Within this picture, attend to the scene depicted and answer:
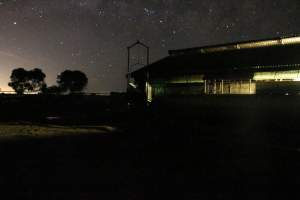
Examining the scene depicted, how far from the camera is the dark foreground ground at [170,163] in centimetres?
616

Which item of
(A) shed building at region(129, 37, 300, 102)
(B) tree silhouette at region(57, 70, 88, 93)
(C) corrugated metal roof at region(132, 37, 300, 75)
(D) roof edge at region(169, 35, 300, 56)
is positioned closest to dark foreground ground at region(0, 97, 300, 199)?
(A) shed building at region(129, 37, 300, 102)

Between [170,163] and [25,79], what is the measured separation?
61.1 meters

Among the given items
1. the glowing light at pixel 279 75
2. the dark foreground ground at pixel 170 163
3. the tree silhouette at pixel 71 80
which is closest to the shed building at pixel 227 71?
the glowing light at pixel 279 75

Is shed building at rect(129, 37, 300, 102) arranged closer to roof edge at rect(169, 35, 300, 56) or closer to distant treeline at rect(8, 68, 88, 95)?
roof edge at rect(169, 35, 300, 56)

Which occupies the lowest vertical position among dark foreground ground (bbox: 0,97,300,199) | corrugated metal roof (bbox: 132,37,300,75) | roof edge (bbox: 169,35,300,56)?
dark foreground ground (bbox: 0,97,300,199)

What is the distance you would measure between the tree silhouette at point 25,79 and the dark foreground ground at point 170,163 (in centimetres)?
5181

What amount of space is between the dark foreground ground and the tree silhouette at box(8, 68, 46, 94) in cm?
5181

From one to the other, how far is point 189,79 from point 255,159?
47.9 ft

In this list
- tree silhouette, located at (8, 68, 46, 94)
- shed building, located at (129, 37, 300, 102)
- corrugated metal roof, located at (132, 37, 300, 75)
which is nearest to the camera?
shed building, located at (129, 37, 300, 102)

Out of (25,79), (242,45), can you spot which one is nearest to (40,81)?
(25,79)

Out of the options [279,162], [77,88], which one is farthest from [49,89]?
[279,162]

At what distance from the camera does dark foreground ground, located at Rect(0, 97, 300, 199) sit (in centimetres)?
616

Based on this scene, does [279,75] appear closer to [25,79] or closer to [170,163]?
[170,163]

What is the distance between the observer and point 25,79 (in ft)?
209
